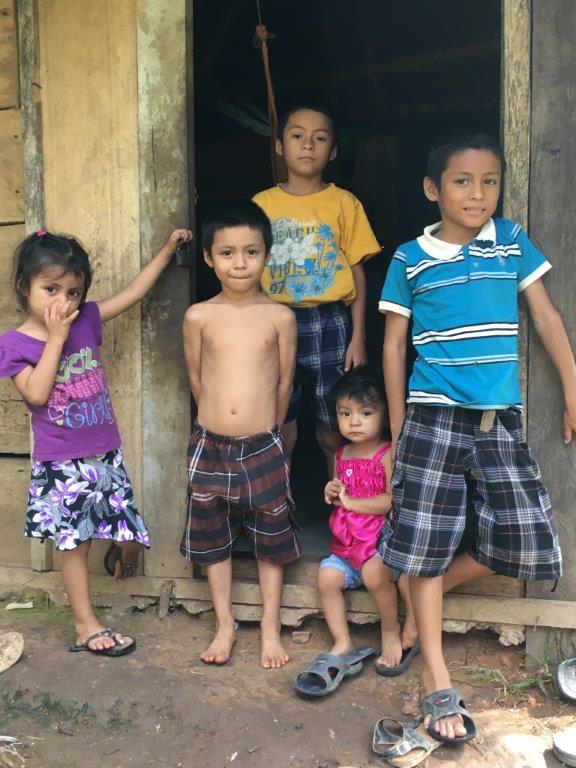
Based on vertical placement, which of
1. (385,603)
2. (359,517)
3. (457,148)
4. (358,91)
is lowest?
(385,603)

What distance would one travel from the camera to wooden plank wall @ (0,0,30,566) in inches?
118

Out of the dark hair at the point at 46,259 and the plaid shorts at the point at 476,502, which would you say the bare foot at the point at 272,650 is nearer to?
the plaid shorts at the point at 476,502

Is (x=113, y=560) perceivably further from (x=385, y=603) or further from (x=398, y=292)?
(x=398, y=292)

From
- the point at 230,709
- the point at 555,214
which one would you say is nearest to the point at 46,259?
the point at 230,709

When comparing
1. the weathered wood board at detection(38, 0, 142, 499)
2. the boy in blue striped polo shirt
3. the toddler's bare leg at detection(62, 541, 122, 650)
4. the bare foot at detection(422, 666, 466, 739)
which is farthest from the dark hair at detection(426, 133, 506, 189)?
the toddler's bare leg at detection(62, 541, 122, 650)

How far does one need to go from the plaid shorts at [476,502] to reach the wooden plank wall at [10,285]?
169 centimetres

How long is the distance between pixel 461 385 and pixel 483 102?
3860 mm

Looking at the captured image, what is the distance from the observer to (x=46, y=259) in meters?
2.50

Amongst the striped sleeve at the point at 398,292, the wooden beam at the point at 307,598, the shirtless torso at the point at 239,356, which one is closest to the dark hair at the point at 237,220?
the shirtless torso at the point at 239,356

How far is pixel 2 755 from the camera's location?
2.09 metres

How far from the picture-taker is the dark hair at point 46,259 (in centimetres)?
251

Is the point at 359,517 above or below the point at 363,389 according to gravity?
below

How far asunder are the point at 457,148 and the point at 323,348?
959 millimetres

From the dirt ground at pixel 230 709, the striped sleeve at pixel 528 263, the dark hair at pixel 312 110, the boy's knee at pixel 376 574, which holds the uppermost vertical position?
the dark hair at pixel 312 110
